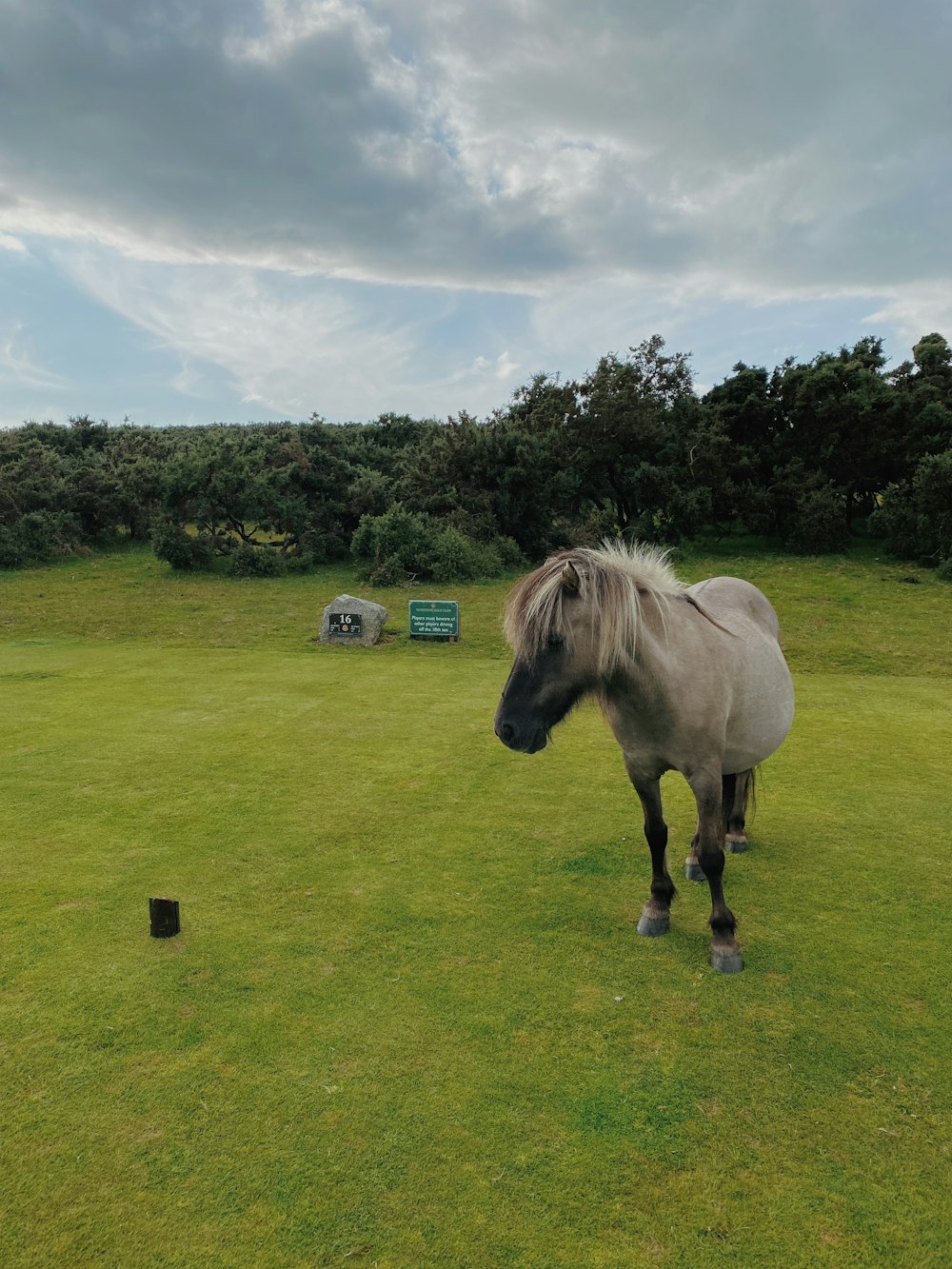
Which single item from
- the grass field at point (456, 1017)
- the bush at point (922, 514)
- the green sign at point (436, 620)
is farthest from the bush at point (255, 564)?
the bush at point (922, 514)

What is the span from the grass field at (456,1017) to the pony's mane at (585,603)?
1837mm

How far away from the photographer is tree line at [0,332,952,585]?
22391 mm

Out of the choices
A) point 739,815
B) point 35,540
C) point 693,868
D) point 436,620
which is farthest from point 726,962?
point 35,540

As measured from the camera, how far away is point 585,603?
3.59 meters

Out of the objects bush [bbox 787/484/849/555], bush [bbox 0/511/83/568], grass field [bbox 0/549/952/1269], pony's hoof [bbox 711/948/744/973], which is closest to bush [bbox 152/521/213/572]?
bush [bbox 0/511/83/568]

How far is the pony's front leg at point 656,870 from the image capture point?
4.34 meters

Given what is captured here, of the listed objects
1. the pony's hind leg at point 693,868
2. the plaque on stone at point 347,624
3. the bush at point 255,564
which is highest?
the bush at point 255,564

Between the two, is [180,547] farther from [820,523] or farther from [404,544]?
[820,523]

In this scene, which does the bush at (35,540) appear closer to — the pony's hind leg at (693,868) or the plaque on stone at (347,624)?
the plaque on stone at (347,624)

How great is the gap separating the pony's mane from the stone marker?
1124 cm

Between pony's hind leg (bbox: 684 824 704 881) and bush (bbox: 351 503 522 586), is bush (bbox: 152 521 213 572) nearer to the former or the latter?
bush (bbox: 351 503 522 586)

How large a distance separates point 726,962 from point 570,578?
2.34m

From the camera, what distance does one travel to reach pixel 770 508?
23.8 m

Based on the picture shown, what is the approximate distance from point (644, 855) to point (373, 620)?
1026 cm
